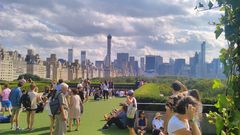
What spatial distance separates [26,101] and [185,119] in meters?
11.4

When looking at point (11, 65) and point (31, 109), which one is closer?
point (31, 109)

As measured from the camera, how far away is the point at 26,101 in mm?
15914

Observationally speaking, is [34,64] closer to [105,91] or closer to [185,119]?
[105,91]

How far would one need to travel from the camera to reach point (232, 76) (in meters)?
2.88

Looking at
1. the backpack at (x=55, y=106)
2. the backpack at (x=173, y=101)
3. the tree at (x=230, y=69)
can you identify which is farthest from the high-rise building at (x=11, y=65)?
the tree at (x=230, y=69)

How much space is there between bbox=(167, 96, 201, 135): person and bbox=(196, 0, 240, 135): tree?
1997 millimetres

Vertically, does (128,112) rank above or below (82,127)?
above

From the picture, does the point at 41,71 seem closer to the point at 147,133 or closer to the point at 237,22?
the point at 147,133

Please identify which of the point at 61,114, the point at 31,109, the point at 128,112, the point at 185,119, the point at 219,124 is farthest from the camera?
the point at 31,109

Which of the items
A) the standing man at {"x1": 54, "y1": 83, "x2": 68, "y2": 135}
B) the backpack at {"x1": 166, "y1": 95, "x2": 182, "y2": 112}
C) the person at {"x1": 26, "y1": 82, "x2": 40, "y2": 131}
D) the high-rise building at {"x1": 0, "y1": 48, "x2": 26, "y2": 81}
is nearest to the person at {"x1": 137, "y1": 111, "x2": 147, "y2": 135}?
the standing man at {"x1": 54, "y1": 83, "x2": 68, "y2": 135}

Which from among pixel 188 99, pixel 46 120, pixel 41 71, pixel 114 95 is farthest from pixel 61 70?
pixel 188 99

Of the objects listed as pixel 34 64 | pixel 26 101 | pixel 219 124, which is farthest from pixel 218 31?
pixel 34 64

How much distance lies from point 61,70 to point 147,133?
451 feet

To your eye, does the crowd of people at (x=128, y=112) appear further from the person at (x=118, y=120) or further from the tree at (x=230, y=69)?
the tree at (x=230, y=69)
